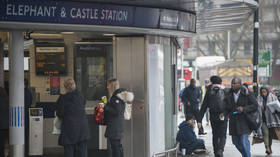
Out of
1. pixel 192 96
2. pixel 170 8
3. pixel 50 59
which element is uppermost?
pixel 170 8

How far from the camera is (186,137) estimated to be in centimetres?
1053

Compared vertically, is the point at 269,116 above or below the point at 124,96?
below

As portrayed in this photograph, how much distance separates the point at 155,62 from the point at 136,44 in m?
0.56

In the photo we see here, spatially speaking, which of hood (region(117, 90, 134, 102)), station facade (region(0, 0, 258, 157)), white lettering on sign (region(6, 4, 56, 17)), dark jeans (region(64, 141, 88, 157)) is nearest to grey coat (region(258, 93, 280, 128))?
station facade (region(0, 0, 258, 157))

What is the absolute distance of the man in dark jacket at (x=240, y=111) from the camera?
28.5 ft

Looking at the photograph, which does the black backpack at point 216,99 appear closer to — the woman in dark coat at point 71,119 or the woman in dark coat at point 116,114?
the woman in dark coat at point 116,114

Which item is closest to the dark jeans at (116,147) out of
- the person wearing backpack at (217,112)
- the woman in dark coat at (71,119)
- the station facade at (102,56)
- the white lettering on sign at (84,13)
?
the woman in dark coat at (71,119)

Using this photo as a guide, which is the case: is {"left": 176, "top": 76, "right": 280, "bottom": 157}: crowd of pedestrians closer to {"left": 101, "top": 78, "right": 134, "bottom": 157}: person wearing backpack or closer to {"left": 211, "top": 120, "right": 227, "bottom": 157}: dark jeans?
{"left": 211, "top": 120, "right": 227, "bottom": 157}: dark jeans

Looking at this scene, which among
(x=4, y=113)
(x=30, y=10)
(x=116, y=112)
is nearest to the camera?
(x=116, y=112)

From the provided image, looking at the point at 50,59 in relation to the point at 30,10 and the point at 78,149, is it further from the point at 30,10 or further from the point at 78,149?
the point at 78,149

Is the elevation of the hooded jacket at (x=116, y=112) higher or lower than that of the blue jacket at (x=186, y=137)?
higher

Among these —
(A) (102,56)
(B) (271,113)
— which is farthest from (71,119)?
(B) (271,113)

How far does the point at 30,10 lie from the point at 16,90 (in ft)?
4.48

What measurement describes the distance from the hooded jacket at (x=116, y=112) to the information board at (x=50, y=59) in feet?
10.9
